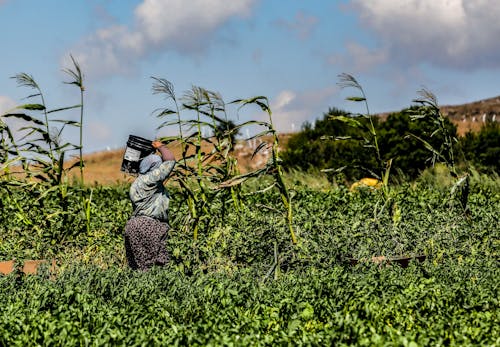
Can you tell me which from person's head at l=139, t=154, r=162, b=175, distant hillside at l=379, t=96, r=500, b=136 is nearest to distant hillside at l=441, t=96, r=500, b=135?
distant hillside at l=379, t=96, r=500, b=136

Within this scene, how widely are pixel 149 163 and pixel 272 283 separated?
2.38m


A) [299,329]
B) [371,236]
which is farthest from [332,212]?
[299,329]

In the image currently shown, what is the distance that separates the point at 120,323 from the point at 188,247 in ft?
11.3

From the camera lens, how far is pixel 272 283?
22.1ft

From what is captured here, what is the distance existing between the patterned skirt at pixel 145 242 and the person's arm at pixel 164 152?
2.38 feet

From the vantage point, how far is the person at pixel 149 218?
27.1 feet

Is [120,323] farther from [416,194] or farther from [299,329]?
[416,194]

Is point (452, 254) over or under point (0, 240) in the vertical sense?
under

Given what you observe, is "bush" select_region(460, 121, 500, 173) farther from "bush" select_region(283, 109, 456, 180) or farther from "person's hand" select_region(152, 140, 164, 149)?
"person's hand" select_region(152, 140, 164, 149)

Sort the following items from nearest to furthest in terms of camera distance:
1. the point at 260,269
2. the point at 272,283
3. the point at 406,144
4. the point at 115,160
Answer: the point at 272,283
the point at 260,269
the point at 406,144
the point at 115,160

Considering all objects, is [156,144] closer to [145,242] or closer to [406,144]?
[145,242]

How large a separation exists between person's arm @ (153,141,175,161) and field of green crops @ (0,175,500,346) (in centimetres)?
92

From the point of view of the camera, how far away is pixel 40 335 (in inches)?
Answer: 204

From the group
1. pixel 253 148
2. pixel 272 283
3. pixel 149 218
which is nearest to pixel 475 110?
pixel 253 148
